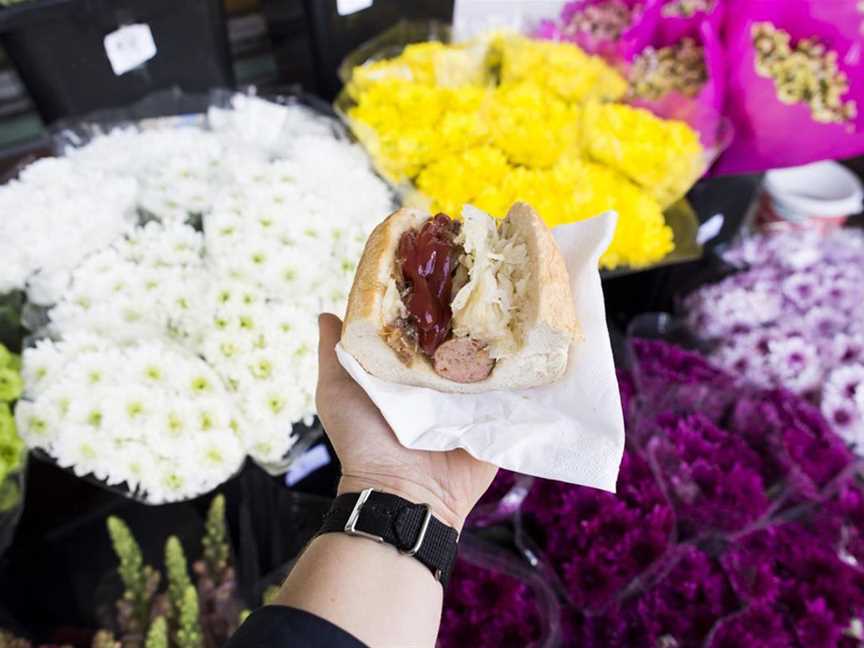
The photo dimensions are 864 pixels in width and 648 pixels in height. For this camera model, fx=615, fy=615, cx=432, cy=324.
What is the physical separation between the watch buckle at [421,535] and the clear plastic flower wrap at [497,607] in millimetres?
392

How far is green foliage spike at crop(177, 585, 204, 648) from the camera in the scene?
1.29 m

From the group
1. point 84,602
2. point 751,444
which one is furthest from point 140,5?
point 751,444

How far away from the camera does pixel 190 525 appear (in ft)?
6.45

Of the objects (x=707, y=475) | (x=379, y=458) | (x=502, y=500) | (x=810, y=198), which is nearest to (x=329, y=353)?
(x=379, y=458)

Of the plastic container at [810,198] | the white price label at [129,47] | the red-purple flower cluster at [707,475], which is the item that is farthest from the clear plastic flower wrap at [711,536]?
the white price label at [129,47]

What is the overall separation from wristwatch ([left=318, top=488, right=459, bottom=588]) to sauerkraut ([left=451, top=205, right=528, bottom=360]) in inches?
12.3

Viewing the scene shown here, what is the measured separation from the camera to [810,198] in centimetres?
246

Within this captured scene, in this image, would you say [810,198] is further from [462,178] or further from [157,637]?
[157,637]

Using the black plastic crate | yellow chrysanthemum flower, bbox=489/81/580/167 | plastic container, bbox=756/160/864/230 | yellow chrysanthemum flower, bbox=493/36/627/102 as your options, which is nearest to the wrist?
yellow chrysanthemum flower, bbox=489/81/580/167

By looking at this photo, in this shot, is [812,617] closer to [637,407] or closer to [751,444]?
[751,444]

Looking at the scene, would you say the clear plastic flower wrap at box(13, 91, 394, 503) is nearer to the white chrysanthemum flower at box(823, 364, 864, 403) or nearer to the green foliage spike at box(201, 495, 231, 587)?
the green foliage spike at box(201, 495, 231, 587)

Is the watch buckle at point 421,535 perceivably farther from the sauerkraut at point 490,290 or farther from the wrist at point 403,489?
the sauerkraut at point 490,290

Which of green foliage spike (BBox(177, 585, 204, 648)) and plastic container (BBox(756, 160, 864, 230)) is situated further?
plastic container (BBox(756, 160, 864, 230))

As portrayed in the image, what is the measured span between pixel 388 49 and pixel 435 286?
1397 millimetres
